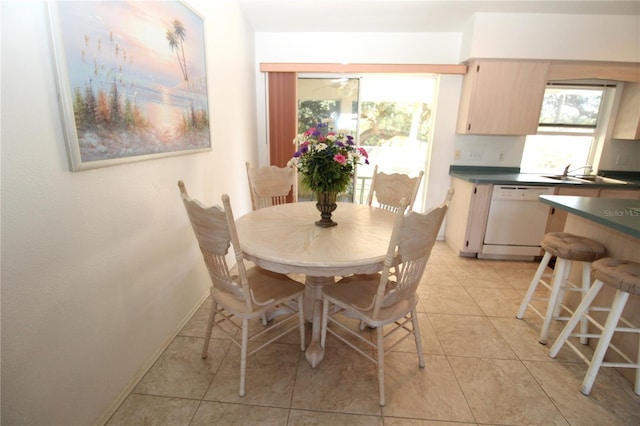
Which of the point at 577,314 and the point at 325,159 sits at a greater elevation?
the point at 325,159

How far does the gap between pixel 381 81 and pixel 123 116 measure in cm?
330

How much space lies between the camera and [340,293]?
1.58 m

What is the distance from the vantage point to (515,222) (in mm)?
2967

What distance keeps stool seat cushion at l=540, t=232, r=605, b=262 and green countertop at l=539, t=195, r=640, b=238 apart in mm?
208

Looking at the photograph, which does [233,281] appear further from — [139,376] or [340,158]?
[340,158]

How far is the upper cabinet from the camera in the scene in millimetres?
3037

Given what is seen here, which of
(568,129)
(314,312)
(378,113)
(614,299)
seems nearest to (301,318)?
(314,312)

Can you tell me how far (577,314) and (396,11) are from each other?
9.02 feet

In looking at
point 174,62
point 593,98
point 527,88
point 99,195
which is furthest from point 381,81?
point 99,195

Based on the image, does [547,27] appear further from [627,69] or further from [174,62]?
[174,62]

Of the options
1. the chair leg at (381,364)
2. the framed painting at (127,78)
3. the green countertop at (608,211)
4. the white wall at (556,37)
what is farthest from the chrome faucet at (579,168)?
the framed painting at (127,78)

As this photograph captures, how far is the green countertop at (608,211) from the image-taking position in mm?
1417

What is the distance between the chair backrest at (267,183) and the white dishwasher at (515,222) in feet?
6.83

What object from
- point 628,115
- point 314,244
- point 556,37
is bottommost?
point 314,244
